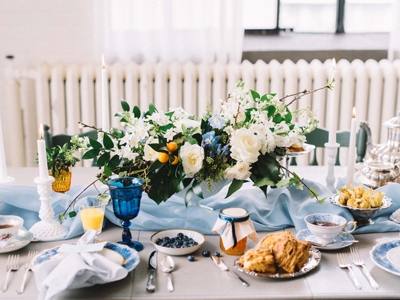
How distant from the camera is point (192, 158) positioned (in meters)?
0.98

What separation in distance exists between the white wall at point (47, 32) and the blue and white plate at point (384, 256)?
7.09 feet

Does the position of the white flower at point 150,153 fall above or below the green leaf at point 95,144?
below

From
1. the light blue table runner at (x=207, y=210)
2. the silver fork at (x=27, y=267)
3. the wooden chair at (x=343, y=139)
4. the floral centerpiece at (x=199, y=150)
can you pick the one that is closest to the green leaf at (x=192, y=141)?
the floral centerpiece at (x=199, y=150)

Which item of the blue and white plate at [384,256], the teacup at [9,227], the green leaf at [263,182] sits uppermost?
the green leaf at [263,182]

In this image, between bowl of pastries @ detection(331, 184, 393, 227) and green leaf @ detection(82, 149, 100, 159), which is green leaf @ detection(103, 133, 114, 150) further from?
bowl of pastries @ detection(331, 184, 393, 227)

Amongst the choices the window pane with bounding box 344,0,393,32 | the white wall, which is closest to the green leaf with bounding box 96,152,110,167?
the white wall

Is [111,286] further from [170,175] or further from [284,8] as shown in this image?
[284,8]

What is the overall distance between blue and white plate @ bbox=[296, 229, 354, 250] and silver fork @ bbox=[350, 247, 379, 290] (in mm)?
21

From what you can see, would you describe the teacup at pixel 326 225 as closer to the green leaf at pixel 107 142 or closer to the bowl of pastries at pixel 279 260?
the bowl of pastries at pixel 279 260

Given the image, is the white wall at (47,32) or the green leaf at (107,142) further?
the white wall at (47,32)

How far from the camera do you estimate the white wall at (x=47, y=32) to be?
8.63ft

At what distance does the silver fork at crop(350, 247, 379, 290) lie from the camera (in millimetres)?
790

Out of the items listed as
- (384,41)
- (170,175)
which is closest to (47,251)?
(170,175)

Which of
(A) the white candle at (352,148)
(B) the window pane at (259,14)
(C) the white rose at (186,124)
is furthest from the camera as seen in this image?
(B) the window pane at (259,14)
